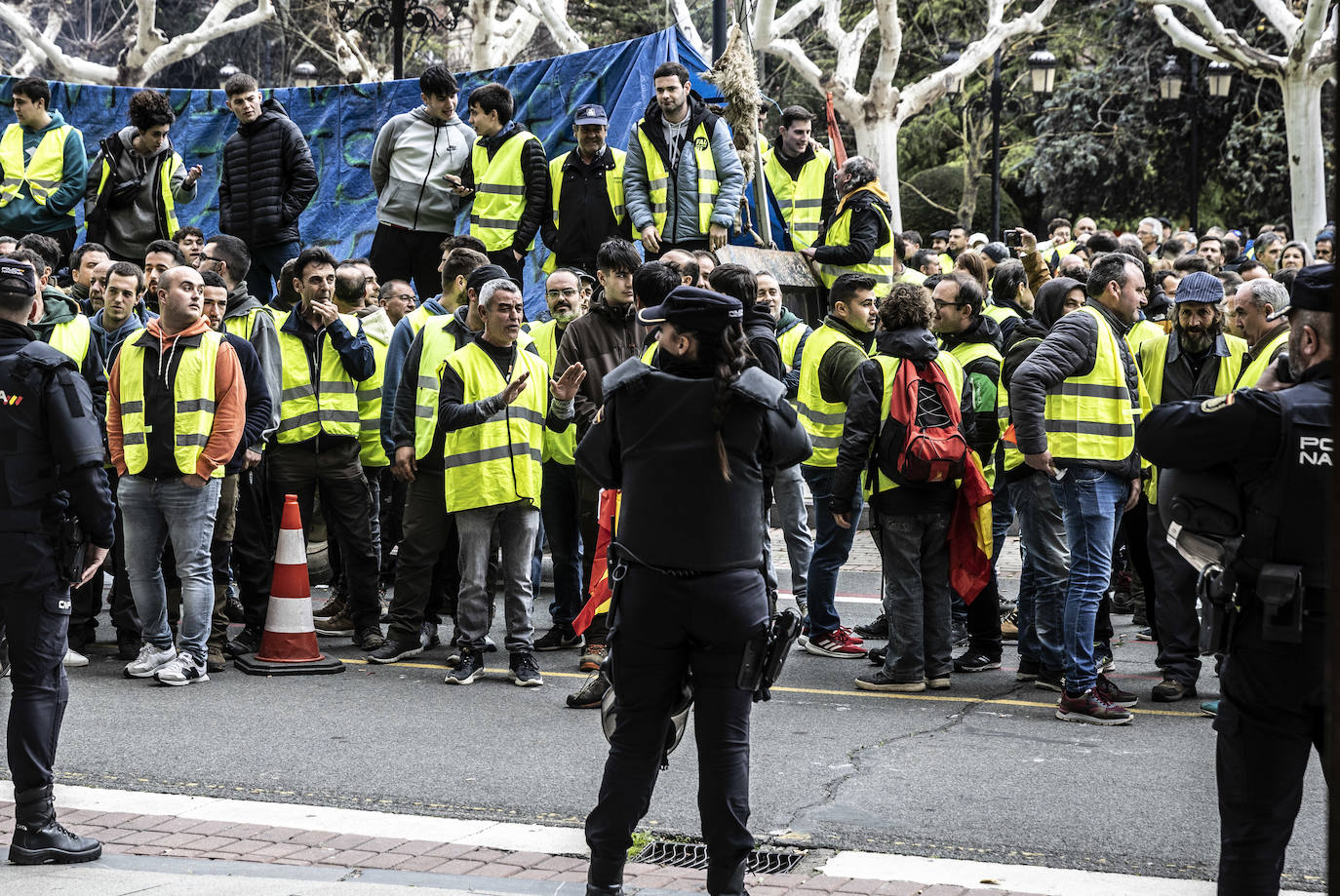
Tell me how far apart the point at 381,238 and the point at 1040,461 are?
22.0 feet

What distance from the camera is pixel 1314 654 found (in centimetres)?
424

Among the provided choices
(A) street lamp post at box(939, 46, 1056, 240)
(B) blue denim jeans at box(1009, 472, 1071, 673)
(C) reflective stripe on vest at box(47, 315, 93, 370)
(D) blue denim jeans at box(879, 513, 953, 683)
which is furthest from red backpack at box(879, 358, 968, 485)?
(A) street lamp post at box(939, 46, 1056, 240)

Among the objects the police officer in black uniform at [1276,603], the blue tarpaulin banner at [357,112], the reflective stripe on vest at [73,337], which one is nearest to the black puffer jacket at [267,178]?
the blue tarpaulin banner at [357,112]

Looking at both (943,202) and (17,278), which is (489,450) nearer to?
(17,278)

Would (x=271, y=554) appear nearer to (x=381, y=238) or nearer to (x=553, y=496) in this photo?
(x=553, y=496)

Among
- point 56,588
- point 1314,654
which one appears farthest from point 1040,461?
point 56,588

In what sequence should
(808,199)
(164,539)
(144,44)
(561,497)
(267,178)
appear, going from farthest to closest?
(144,44) < (808,199) < (267,178) < (561,497) < (164,539)

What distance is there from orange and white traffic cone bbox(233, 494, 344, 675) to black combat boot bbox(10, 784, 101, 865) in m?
3.13

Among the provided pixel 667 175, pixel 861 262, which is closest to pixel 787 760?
pixel 667 175

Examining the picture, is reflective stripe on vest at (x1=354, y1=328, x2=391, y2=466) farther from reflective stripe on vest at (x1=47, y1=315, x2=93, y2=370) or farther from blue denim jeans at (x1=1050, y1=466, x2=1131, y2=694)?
blue denim jeans at (x1=1050, y1=466, x2=1131, y2=694)

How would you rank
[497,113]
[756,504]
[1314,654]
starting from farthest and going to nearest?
[497,113]
[756,504]
[1314,654]

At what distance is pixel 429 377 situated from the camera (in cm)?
886

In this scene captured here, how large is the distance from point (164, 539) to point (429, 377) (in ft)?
5.46

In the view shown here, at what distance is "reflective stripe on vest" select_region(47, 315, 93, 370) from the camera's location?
347 inches
